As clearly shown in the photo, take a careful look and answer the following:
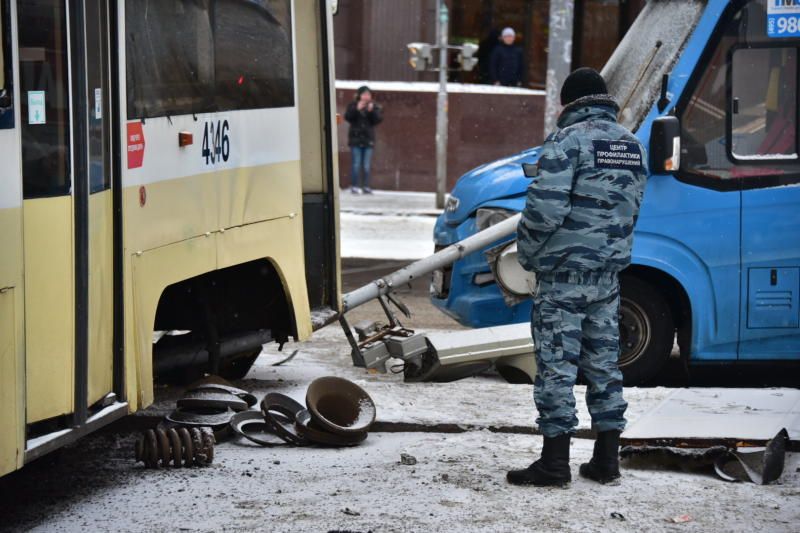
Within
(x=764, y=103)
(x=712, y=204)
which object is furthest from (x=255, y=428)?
(x=764, y=103)

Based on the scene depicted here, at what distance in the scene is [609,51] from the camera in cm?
2492

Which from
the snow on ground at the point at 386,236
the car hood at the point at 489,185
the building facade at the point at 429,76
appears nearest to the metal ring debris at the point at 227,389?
the car hood at the point at 489,185

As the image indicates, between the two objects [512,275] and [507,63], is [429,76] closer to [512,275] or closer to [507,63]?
[507,63]

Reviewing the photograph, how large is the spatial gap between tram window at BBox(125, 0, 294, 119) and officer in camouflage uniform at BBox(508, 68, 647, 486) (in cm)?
166

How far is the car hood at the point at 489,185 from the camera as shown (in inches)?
345

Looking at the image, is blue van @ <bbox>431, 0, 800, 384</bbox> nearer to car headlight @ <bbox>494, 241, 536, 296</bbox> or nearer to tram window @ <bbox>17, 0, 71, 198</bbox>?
car headlight @ <bbox>494, 241, 536, 296</bbox>

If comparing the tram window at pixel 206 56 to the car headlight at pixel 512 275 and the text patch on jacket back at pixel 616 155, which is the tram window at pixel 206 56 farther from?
the text patch on jacket back at pixel 616 155

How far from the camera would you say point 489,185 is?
8.89 meters

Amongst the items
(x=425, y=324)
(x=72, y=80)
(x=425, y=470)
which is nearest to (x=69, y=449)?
(x=425, y=470)

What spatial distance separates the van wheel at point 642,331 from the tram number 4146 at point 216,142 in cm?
272

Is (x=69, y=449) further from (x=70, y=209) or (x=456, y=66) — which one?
(x=456, y=66)

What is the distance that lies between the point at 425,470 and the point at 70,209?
2.02 meters

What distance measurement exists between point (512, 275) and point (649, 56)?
164cm

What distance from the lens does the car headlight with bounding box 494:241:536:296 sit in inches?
331
